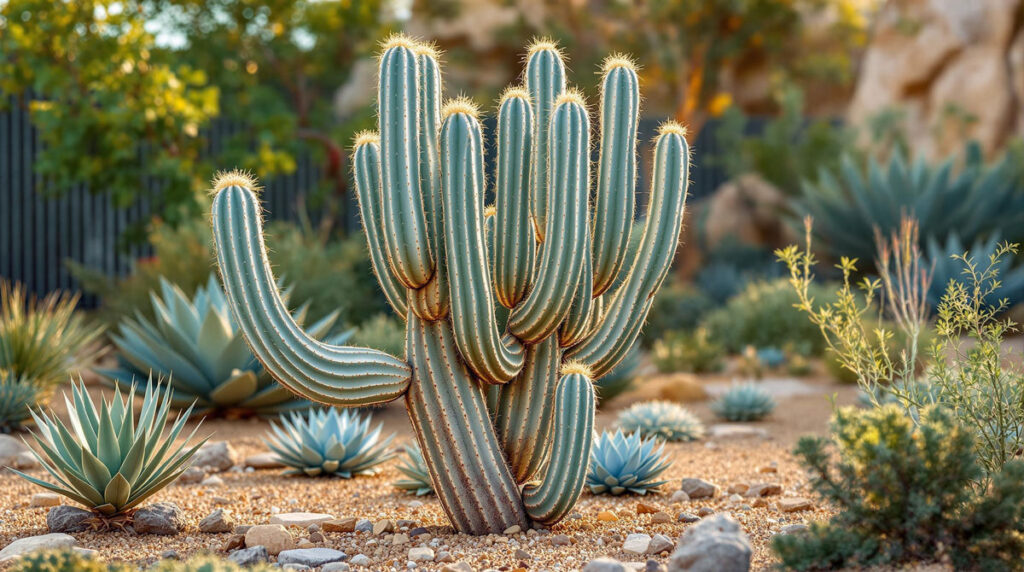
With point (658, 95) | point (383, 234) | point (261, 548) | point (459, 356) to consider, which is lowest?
point (261, 548)

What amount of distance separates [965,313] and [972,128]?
42.0ft

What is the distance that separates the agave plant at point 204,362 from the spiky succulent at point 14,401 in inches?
22.3

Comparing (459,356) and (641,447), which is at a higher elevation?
(459,356)

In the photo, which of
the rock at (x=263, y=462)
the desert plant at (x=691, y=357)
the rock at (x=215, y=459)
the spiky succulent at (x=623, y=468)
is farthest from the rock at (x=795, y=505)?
the desert plant at (x=691, y=357)

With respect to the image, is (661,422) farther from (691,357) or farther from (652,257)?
(691,357)

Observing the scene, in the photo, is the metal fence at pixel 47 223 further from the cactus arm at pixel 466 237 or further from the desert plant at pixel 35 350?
the cactus arm at pixel 466 237

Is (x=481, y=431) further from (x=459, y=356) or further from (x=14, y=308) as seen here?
(x=14, y=308)

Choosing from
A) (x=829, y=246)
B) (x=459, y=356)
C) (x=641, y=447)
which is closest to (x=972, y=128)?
(x=829, y=246)

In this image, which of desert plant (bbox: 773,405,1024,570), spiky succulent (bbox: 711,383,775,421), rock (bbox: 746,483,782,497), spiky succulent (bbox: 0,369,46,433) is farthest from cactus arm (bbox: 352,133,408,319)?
spiky succulent (bbox: 711,383,775,421)

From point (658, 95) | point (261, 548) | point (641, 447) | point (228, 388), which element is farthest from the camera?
point (658, 95)

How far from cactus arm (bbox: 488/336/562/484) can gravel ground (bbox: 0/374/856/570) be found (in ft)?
0.99

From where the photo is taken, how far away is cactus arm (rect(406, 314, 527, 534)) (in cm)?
378

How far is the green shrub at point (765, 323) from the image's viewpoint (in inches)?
416

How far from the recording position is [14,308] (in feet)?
23.6
